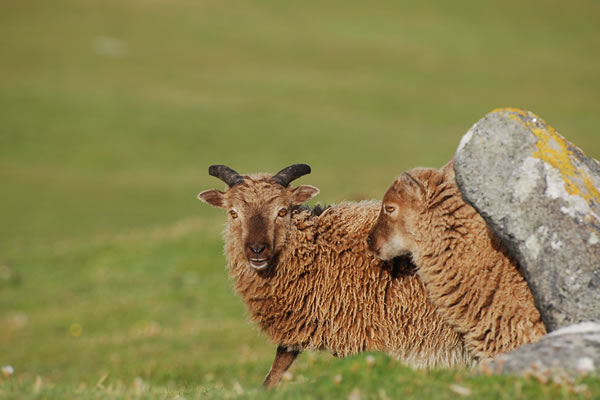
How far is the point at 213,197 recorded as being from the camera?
31.2 feet

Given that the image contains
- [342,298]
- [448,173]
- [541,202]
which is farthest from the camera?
[342,298]

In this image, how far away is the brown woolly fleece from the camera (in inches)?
330

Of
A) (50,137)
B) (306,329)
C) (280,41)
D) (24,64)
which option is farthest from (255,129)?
(306,329)

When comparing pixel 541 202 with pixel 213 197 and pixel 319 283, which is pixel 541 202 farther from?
pixel 213 197

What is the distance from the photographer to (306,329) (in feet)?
28.6

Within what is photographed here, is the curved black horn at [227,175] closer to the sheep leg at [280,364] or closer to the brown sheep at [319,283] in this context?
the brown sheep at [319,283]

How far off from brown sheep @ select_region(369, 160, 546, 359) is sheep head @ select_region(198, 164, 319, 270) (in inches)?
50.5

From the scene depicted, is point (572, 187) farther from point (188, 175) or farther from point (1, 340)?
point (188, 175)

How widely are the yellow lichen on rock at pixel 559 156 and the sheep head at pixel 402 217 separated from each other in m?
1.24

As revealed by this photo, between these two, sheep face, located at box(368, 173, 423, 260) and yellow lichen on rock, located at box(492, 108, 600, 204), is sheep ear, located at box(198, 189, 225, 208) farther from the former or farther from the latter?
yellow lichen on rock, located at box(492, 108, 600, 204)

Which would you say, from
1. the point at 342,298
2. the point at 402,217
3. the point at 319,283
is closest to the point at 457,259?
the point at 402,217

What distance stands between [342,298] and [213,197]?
2.26m

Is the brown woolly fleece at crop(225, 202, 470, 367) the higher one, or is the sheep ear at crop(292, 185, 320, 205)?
the sheep ear at crop(292, 185, 320, 205)

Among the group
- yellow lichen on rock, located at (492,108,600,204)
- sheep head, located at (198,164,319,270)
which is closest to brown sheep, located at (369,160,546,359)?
yellow lichen on rock, located at (492,108,600,204)
